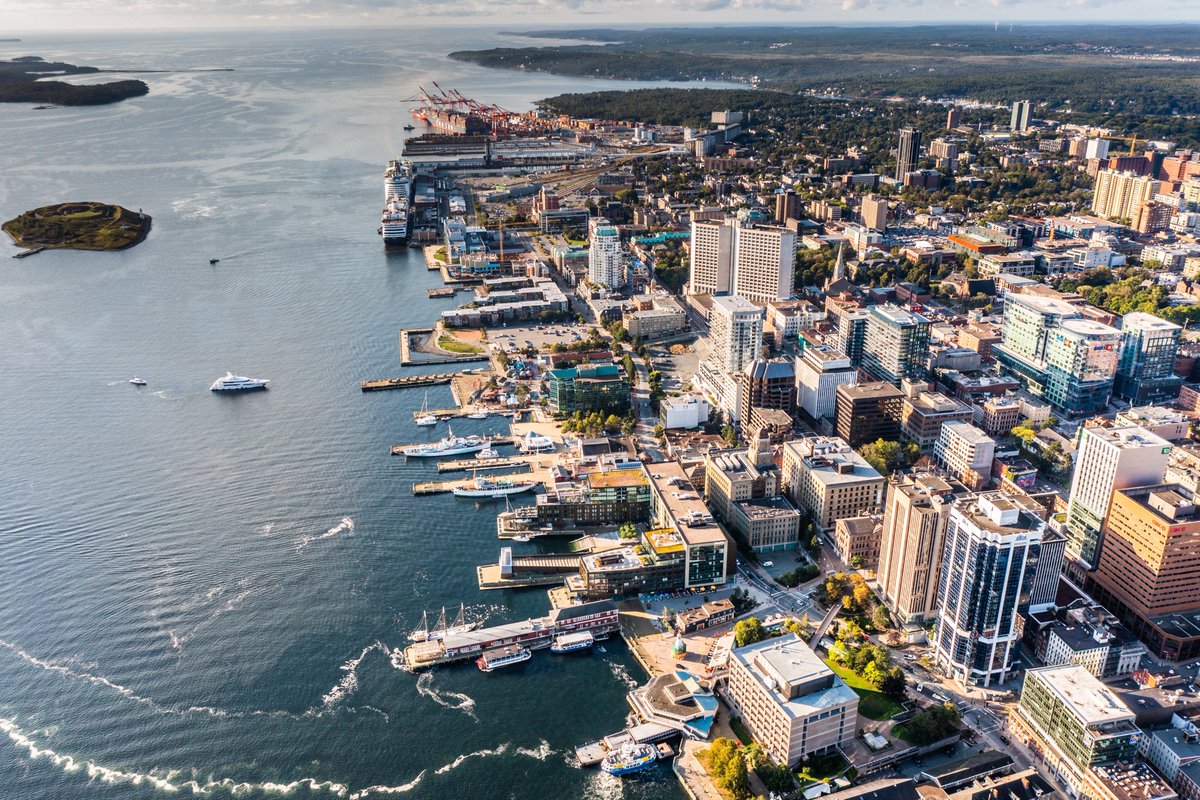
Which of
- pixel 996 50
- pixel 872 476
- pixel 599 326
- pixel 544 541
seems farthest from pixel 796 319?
pixel 996 50

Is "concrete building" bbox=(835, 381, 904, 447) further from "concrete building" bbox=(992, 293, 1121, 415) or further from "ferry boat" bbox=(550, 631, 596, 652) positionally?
"ferry boat" bbox=(550, 631, 596, 652)

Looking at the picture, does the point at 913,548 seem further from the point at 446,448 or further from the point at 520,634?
the point at 446,448

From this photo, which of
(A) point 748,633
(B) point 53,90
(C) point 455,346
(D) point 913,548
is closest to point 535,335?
(C) point 455,346

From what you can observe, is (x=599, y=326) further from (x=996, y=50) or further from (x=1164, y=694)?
(x=996, y=50)

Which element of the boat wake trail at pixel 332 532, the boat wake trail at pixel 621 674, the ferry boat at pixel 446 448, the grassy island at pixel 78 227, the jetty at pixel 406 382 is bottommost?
the boat wake trail at pixel 621 674

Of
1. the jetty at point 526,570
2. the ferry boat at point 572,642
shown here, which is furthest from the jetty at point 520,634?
the jetty at point 526,570

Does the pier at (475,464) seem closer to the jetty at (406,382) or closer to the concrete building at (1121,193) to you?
the jetty at (406,382)
